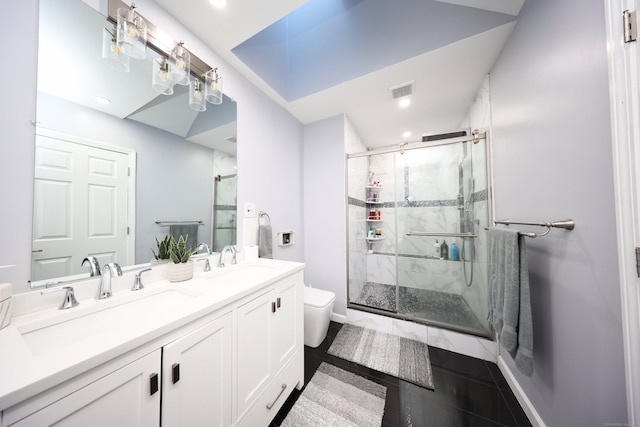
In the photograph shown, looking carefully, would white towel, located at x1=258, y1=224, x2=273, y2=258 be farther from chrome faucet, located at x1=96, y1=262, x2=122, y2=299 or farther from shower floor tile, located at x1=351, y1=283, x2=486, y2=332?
Result: shower floor tile, located at x1=351, y1=283, x2=486, y2=332

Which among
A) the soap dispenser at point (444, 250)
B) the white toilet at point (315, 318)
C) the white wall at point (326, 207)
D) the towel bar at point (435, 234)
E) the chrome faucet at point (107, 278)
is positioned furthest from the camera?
the white wall at point (326, 207)

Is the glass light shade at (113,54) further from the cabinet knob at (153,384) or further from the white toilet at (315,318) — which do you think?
the white toilet at (315,318)

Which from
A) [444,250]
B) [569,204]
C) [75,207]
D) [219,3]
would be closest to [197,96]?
[219,3]

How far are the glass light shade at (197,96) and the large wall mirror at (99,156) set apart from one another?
4cm

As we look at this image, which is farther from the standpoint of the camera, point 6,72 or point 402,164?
point 402,164

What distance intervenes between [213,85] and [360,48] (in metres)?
1.26

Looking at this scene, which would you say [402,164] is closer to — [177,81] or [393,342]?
[393,342]

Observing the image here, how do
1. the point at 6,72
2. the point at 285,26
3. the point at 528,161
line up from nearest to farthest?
1. the point at 6,72
2. the point at 528,161
3. the point at 285,26

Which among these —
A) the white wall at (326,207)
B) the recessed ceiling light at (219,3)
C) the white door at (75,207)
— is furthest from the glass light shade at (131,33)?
the white wall at (326,207)

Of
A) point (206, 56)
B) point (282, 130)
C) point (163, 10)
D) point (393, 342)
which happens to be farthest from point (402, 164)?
point (163, 10)

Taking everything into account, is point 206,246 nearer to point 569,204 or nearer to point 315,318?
point 315,318

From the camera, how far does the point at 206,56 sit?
4.65 feet

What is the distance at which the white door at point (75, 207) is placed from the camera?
0.79 meters

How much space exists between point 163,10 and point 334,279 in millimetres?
2520
